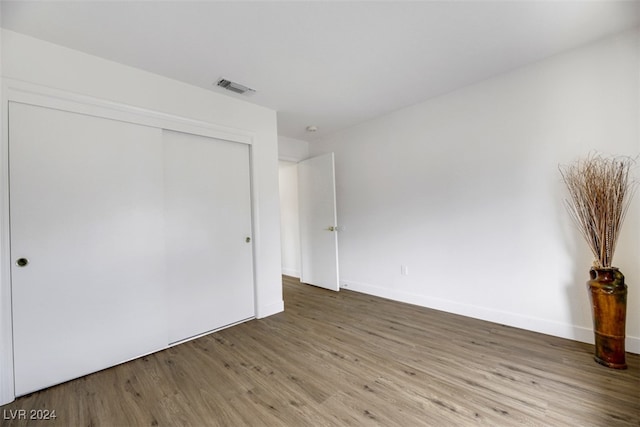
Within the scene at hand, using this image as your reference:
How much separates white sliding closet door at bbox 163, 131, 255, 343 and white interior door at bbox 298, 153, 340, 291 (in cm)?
135

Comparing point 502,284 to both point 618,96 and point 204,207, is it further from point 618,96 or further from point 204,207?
point 204,207

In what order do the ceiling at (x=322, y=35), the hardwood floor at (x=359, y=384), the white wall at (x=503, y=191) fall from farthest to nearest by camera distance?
1. the white wall at (x=503, y=191)
2. the ceiling at (x=322, y=35)
3. the hardwood floor at (x=359, y=384)

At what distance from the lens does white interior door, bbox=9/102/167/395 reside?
180cm

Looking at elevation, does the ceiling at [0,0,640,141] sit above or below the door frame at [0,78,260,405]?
above

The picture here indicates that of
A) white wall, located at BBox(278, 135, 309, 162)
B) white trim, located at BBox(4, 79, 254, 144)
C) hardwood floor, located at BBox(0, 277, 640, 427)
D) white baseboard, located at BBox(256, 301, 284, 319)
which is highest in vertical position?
white wall, located at BBox(278, 135, 309, 162)

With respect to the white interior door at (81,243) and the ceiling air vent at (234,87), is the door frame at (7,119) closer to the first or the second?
the white interior door at (81,243)

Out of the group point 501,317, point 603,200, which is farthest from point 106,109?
point 501,317

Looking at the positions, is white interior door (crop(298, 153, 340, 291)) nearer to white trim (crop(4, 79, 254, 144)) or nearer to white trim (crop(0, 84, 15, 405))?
white trim (crop(4, 79, 254, 144))

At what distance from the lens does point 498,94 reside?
2.63m

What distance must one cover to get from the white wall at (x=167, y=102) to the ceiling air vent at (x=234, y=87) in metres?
0.18

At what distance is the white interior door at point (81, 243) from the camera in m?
1.80

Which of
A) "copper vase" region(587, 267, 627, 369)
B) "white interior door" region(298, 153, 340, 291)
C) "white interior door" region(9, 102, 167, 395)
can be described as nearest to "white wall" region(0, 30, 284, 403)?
"white interior door" region(9, 102, 167, 395)

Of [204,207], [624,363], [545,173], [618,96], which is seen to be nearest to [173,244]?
[204,207]

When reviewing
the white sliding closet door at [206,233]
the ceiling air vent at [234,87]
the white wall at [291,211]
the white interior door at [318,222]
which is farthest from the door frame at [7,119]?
the white wall at [291,211]
